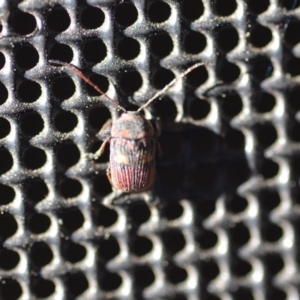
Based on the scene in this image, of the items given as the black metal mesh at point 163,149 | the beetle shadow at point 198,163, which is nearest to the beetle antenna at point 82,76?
the black metal mesh at point 163,149

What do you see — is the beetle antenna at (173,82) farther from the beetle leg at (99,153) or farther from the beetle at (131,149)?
the beetle leg at (99,153)

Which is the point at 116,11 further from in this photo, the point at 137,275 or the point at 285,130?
the point at 137,275

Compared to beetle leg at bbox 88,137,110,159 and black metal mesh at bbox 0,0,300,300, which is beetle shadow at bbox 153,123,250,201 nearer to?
black metal mesh at bbox 0,0,300,300

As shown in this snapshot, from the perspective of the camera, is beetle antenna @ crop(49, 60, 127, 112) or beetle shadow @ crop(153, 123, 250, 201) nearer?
beetle antenna @ crop(49, 60, 127, 112)

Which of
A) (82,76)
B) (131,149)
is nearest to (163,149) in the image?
(131,149)

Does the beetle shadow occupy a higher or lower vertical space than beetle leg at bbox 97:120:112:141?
lower

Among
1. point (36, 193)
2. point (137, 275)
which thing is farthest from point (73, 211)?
point (137, 275)

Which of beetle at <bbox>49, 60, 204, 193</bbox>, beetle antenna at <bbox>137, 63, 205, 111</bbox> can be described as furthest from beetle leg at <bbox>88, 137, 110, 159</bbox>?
beetle antenna at <bbox>137, 63, 205, 111</bbox>

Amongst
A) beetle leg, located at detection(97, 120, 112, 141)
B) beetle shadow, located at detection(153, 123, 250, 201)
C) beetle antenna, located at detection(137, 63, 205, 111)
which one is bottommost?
beetle shadow, located at detection(153, 123, 250, 201)
